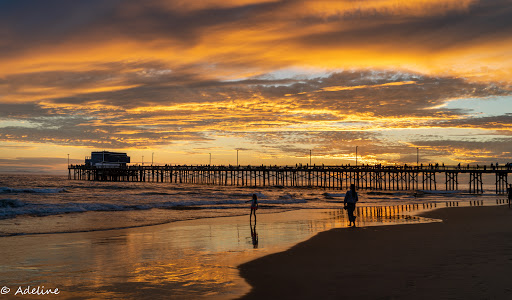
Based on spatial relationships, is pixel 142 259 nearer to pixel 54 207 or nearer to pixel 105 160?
pixel 54 207

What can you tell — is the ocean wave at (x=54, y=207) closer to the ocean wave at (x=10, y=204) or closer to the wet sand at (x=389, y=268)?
the ocean wave at (x=10, y=204)

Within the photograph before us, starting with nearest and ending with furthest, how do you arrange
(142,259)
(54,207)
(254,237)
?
(142,259), (254,237), (54,207)

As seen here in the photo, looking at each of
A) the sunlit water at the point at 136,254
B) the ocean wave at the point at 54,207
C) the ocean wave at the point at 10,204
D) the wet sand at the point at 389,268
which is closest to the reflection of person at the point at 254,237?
the sunlit water at the point at 136,254

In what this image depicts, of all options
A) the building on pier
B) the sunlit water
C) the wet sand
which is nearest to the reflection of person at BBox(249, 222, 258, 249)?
the sunlit water

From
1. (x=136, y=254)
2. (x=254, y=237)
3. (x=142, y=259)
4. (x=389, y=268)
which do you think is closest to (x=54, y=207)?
(x=254, y=237)

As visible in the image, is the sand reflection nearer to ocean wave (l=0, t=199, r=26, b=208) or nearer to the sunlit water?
the sunlit water

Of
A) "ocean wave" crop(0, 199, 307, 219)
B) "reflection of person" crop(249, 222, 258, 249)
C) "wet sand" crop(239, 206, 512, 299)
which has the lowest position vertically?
"ocean wave" crop(0, 199, 307, 219)

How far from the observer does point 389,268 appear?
866 cm

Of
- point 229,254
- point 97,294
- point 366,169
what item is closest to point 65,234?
point 229,254

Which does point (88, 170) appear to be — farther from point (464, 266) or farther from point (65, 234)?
point (464, 266)

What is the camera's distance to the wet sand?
6.88m

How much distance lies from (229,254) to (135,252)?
2.55m

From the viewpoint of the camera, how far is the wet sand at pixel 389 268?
688 cm

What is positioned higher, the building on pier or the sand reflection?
the building on pier
